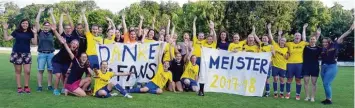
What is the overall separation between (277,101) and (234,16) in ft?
101

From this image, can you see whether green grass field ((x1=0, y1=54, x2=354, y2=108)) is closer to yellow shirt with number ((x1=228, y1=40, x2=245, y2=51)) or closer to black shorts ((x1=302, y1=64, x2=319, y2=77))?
black shorts ((x1=302, y1=64, x2=319, y2=77))

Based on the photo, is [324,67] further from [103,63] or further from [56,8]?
[56,8]

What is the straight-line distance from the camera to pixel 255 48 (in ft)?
33.0

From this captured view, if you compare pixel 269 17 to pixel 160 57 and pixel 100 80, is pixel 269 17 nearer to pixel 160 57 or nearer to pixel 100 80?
pixel 160 57

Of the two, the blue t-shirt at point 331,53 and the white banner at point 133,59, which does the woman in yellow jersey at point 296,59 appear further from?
→ the white banner at point 133,59

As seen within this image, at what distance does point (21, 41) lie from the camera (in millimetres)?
8750

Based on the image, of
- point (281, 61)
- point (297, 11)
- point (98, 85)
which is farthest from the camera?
point (297, 11)

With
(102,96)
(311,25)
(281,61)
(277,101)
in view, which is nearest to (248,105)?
(277,101)

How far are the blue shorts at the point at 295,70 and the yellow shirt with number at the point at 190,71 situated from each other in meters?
2.40

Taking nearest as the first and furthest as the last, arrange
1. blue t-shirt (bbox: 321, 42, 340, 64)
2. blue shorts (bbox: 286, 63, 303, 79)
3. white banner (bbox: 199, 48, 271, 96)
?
blue t-shirt (bbox: 321, 42, 340, 64) < blue shorts (bbox: 286, 63, 303, 79) < white banner (bbox: 199, 48, 271, 96)

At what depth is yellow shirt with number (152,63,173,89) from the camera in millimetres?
9777

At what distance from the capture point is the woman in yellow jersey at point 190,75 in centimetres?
1027

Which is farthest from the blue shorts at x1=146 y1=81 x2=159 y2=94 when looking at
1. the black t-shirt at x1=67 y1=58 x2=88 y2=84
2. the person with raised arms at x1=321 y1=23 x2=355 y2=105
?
the person with raised arms at x1=321 y1=23 x2=355 y2=105

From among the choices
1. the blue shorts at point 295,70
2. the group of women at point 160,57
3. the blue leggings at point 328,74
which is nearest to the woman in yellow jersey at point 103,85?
the group of women at point 160,57
